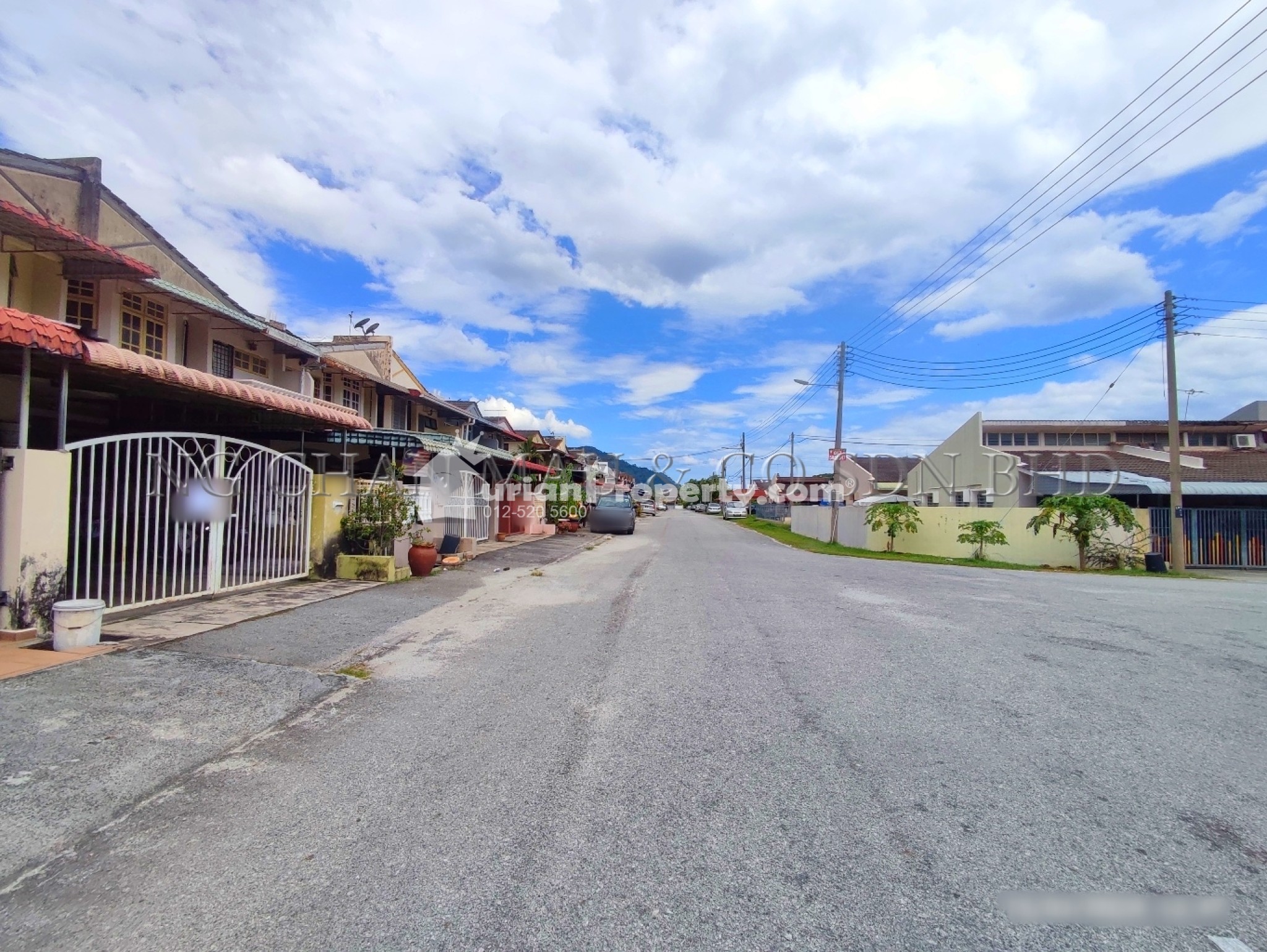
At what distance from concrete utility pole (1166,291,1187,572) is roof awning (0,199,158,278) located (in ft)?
79.9

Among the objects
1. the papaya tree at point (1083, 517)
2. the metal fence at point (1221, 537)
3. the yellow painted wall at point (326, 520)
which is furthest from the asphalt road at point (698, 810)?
the metal fence at point (1221, 537)

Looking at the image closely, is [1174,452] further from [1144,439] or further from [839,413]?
[1144,439]

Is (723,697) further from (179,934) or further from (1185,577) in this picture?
(1185,577)

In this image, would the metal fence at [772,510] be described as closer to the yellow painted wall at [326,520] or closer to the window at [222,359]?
the window at [222,359]

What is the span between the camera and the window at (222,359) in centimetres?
1354

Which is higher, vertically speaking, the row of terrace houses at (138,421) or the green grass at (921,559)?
the row of terrace houses at (138,421)

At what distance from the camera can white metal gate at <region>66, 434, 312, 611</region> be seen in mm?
6996

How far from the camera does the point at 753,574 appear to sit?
47.4 ft

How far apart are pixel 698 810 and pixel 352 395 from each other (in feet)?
61.0

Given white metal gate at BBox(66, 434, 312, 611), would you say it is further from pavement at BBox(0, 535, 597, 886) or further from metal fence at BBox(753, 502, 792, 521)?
metal fence at BBox(753, 502, 792, 521)

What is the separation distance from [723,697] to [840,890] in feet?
8.31

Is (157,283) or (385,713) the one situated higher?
(157,283)

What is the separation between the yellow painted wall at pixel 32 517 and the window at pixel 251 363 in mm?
8989

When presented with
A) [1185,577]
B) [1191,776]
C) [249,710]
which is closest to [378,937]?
[249,710]
